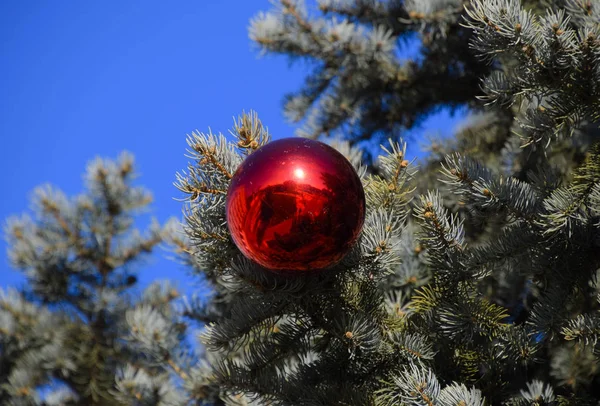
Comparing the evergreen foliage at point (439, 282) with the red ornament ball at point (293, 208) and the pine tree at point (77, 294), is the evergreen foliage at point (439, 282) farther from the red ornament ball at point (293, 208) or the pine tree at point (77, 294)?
the pine tree at point (77, 294)

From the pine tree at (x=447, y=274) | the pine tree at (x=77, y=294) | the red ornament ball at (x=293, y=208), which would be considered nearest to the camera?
the red ornament ball at (x=293, y=208)

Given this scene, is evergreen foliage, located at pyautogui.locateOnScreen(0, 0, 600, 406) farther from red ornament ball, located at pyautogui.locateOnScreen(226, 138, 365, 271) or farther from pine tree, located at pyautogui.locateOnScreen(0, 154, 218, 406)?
pine tree, located at pyautogui.locateOnScreen(0, 154, 218, 406)

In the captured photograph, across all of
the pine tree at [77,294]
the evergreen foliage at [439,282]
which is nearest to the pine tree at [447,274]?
the evergreen foliage at [439,282]

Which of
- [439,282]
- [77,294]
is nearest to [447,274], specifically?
[439,282]

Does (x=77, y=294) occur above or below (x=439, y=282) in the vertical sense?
above

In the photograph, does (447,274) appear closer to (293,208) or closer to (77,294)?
(293,208)

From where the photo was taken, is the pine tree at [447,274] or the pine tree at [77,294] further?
the pine tree at [77,294]

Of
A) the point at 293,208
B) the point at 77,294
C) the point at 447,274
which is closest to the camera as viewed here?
the point at 293,208

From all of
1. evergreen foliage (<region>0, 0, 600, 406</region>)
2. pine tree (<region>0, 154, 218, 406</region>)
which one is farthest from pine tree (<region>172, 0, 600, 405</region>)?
pine tree (<region>0, 154, 218, 406</region>)

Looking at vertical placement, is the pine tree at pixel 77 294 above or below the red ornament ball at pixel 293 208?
above
